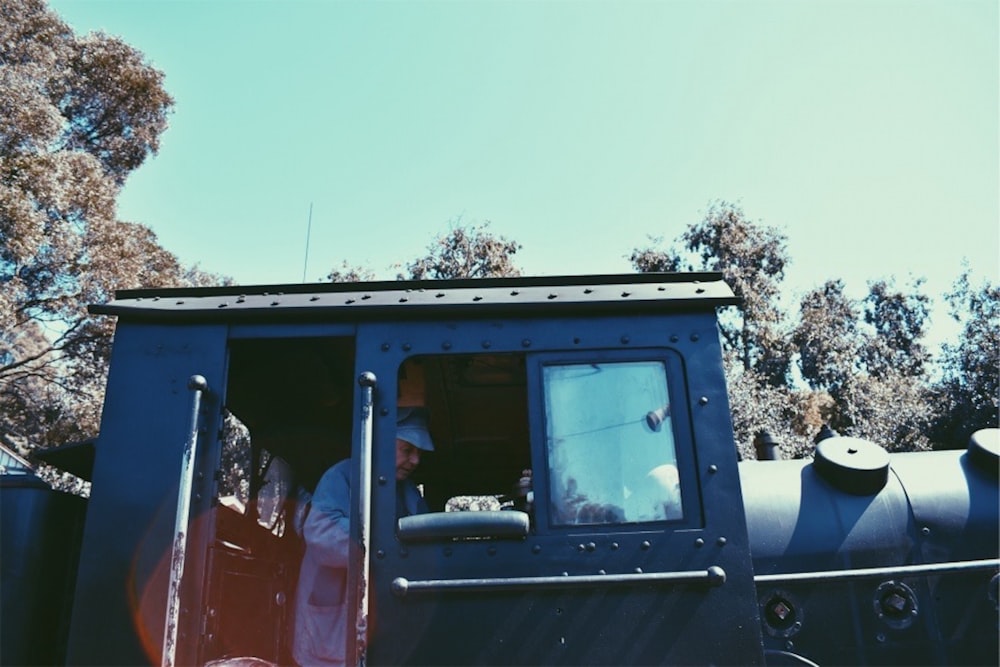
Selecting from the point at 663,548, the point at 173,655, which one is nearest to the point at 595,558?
the point at 663,548

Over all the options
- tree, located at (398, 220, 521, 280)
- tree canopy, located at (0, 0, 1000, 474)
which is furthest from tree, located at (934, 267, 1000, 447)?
tree, located at (398, 220, 521, 280)

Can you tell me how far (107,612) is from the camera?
2621 millimetres

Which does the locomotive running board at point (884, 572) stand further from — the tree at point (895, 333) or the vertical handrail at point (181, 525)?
the tree at point (895, 333)

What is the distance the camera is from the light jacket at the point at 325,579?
3180mm

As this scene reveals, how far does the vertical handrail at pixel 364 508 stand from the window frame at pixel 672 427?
1.99ft

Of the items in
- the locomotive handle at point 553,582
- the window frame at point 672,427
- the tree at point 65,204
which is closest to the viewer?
the locomotive handle at point 553,582

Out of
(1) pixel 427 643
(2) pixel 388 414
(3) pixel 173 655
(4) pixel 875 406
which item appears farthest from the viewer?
(4) pixel 875 406

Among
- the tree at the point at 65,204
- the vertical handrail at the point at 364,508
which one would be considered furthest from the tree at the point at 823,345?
the vertical handrail at the point at 364,508

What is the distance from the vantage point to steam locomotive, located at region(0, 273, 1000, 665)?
8.54 feet

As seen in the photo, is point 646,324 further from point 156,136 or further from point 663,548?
point 156,136

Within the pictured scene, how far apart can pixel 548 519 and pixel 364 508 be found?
667 mm

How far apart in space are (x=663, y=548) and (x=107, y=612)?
6.51 ft

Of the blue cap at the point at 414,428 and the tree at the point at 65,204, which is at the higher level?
the tree at the point at 65,204

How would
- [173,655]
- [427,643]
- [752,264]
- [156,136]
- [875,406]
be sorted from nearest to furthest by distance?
[173,655], [427,643], [156,136], [875,406], [752,264]
